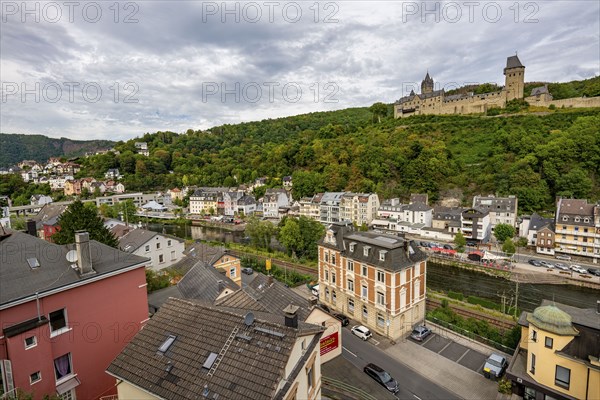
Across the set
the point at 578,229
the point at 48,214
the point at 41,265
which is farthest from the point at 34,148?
the point at 578,229

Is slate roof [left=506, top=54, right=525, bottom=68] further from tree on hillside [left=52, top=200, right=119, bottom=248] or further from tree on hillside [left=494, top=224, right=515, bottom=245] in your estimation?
tree on hillside [left=52, top=200, right=119, bottom=248]

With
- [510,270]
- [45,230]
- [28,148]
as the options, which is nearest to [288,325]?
[510,270]

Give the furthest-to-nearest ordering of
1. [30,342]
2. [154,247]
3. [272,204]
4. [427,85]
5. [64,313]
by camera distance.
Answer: [427,85]
[272,204]
[154,247]
[64,313]
[30,342]

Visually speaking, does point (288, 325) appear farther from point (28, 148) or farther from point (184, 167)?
point (28, 148)

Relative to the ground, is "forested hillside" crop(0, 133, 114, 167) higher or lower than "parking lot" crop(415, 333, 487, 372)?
higher

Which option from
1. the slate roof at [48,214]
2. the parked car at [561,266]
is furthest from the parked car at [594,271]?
the slate roof at [48,214]

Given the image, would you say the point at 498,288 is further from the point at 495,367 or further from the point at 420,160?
the point at 420,160

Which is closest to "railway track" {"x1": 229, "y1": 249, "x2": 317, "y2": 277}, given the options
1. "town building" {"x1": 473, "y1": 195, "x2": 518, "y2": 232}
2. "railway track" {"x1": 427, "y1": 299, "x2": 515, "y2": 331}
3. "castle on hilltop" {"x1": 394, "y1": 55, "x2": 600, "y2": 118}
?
"railway track" {"x1": 427, "y1": 299, "x2": 515, "y2": 331}

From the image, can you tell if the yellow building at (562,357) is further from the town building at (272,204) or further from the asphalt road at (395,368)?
the town building at (272,204)
